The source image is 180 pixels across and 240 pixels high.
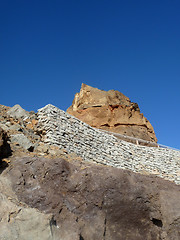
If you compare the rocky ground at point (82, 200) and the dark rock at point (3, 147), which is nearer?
the rocky ground at point (82, 200)

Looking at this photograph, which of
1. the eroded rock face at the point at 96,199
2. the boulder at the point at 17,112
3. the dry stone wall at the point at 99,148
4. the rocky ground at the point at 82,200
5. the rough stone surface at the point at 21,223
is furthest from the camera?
the boulder at the point at 17,112

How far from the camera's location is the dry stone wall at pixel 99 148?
1303 cm

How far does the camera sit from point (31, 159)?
8.48 m

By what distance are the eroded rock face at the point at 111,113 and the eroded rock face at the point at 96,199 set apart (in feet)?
44.0

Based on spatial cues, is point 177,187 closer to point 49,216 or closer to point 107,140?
point 49,216

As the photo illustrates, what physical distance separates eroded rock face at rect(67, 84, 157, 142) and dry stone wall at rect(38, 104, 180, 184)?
4.09 metres

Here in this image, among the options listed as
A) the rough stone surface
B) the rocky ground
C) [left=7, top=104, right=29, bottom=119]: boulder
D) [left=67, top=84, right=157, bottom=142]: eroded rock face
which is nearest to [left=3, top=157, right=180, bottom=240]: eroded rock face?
the rocky ground

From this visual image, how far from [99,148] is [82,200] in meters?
6.79

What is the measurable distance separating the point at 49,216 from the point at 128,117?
17765 millimetres

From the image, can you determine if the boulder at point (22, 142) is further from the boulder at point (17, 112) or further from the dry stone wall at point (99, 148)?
the boulder at point (17, 112)

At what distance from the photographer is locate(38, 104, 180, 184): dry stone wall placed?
13.0m

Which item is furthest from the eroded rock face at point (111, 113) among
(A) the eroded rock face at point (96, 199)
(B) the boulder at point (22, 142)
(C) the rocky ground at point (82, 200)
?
(A) the eroded rock face at point (96, 199)

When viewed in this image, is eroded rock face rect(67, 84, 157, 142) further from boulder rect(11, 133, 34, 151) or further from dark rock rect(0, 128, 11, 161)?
dark rock rect(0, 128, 11, 161)

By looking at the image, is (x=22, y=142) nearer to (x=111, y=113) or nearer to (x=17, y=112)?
(x=17, y=112)
